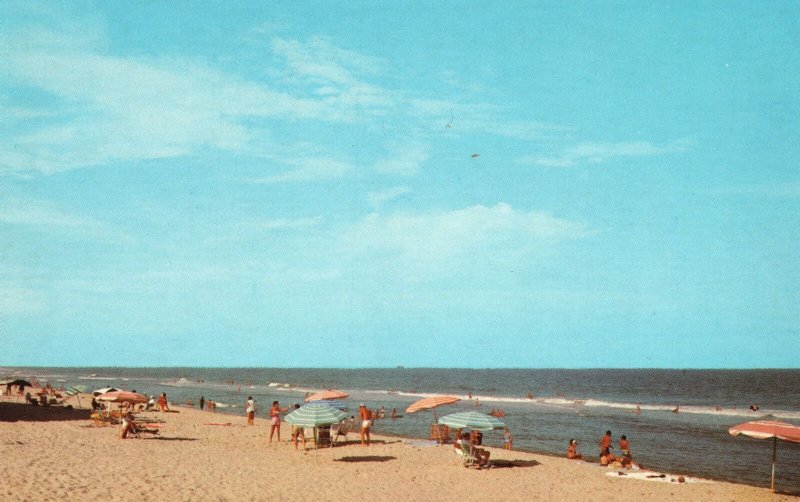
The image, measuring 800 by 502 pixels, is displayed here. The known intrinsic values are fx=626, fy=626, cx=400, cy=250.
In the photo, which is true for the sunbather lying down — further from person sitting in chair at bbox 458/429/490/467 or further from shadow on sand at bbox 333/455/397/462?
person sitting in chair at bbox 458/429/490/467

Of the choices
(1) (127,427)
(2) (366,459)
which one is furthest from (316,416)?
(1) (127,427)

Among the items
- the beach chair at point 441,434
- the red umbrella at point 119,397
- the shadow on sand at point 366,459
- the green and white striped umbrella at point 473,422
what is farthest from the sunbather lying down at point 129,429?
the green and white striped umbrella at point 473,422

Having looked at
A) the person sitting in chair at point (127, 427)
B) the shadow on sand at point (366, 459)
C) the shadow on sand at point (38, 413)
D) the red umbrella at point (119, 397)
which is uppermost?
the red umbrella at point (119, 397)

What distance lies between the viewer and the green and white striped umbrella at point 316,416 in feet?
65.0

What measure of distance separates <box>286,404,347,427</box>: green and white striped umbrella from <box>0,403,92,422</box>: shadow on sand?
1591 cm

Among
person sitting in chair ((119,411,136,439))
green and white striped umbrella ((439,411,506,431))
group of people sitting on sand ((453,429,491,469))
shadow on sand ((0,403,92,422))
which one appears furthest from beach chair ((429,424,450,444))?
shadow on sand ((0,403,92,422))

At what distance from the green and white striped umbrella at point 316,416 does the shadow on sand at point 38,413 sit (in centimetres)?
1591

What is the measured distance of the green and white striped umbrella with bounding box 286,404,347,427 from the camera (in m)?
19.8

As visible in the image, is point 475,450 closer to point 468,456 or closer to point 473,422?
point 468,456

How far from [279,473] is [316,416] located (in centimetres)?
230

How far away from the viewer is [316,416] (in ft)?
65.6

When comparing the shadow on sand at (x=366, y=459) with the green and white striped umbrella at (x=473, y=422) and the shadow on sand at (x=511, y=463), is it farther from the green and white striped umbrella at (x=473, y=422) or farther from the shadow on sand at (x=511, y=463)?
the shadow on sand at (x=511, y=463)

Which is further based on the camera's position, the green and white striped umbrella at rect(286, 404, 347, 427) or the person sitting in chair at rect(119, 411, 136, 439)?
the person sitting in chair at rect(119, 411, 136, 439)

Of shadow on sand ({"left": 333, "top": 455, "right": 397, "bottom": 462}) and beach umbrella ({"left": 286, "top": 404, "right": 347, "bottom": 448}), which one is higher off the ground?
beach umbrella ({"left": 286, "top": 404, "right": 347, "bottom": 448})
